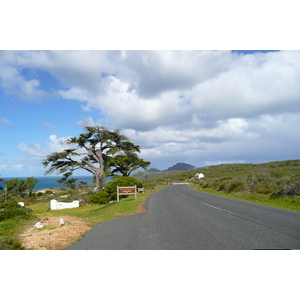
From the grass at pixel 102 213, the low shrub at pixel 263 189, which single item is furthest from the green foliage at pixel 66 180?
the low shrub at pixel 263 189

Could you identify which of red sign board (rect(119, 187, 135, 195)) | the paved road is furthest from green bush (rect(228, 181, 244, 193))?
the paved road

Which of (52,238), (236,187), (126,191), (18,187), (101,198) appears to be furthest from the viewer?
(18,187)

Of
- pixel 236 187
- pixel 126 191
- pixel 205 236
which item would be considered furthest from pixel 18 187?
pixel 205 236

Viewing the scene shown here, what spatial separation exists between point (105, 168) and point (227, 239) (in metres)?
31.8

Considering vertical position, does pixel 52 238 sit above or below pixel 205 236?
below

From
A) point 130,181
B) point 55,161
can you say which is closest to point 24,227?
point 130,181

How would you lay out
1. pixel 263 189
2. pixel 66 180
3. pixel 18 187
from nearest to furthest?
pixel 263 189 → pixel 66 180 → pixel 18 187

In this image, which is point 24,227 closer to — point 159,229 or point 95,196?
point 159,229

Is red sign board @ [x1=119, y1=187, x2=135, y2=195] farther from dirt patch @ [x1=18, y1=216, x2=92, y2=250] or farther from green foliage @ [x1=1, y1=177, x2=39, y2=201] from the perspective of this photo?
green foliage @ [x1=1, y1=177, x2=39, y2=201]

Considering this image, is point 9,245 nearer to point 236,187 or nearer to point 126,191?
point 126,191

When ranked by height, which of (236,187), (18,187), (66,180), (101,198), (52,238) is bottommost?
(101,198)

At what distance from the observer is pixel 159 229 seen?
8141mm

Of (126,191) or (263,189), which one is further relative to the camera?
(126,191)

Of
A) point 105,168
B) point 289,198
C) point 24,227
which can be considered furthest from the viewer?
point 105,168
